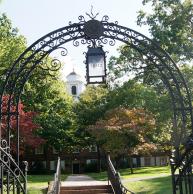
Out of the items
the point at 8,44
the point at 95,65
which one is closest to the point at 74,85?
the point at 8,44

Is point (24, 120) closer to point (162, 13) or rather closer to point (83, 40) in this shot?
point (162, 13)

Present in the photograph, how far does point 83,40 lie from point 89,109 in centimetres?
3179

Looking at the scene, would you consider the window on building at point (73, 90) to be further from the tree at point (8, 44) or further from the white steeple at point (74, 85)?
the tree at point (8, 44)

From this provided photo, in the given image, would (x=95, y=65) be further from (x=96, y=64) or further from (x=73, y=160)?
(x=73, y=160)

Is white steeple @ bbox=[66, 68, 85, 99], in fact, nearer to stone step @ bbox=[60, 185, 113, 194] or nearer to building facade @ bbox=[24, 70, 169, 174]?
building facade @ bbox=[24, 70, 169, 174]

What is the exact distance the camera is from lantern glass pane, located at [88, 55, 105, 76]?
9609 mm

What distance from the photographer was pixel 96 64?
380 inches

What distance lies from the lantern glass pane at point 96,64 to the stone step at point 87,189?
7851mm

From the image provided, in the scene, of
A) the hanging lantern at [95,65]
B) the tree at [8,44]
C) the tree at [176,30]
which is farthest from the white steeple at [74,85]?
the hanging lantern at [95,65]

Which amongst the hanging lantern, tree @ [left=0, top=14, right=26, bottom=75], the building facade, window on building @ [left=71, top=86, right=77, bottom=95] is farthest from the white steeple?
the hanging lantern

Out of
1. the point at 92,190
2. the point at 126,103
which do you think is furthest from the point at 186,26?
the point at 126,103

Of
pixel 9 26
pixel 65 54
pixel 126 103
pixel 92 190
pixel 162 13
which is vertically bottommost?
pixel 92 190

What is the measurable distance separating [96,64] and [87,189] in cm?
844

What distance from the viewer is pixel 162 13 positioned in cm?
2041
